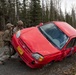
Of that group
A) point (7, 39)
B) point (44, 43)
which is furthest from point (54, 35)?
point (7, 39)

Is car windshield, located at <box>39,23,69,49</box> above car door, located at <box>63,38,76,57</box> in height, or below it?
above

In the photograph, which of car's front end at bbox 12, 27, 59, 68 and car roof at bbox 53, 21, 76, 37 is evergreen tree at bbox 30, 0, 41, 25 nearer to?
car roof at bbox 53, 21, 76, 37

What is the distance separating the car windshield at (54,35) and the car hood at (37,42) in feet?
0.74

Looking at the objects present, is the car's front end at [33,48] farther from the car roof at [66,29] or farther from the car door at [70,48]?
the car roof at [66,29]

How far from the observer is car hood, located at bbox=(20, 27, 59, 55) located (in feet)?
31.1

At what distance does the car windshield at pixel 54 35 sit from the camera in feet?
33.8

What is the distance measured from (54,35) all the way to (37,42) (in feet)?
3.46

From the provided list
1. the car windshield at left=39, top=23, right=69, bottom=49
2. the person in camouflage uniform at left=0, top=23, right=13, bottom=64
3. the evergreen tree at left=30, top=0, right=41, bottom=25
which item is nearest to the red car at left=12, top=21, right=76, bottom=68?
the car windshield at left=39, top=23, right=69, bottom=49

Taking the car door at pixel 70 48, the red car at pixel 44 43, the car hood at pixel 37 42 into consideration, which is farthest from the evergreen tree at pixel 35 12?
the car hood at pixel 37 42

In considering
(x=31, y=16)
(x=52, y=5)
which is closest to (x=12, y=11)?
(x=31, y=16)

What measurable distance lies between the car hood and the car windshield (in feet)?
0.74

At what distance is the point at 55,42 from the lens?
10.3m

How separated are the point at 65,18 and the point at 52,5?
584 inches

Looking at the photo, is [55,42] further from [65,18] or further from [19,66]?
[65,18]
